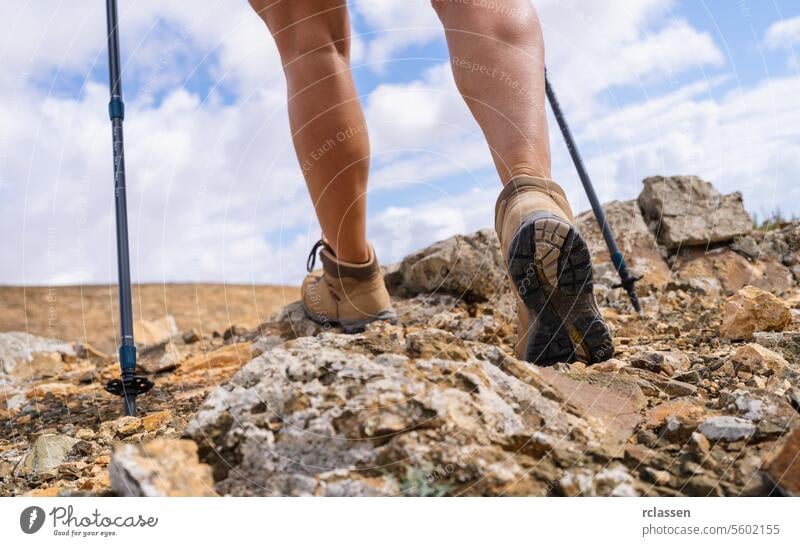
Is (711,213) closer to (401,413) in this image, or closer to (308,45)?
(308,45)

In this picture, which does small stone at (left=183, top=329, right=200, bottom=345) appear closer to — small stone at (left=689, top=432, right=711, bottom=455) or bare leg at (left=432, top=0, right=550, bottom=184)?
bare leg at (left=432, top=0, right=550, bottom=184)

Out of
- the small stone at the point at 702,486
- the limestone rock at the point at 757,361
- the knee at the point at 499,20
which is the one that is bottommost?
the small stone at the point at 702,486

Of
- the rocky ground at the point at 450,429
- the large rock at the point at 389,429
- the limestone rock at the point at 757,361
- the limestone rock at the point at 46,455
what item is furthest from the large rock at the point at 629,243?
the limestone rock at the point at 46,455

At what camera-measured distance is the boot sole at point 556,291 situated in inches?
70.8

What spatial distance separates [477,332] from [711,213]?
94.2 inches

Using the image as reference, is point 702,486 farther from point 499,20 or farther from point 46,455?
point 46,455

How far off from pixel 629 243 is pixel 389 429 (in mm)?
3885

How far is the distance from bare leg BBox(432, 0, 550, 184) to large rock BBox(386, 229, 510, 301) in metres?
2.16

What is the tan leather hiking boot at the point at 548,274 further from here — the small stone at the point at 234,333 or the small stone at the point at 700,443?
the small stone at the point at 234,333

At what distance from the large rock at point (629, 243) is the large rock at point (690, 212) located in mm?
102
